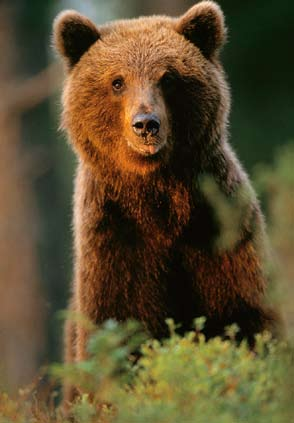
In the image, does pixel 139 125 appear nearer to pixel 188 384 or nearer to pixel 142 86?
pixel 142 86

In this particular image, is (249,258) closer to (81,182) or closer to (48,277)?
(81,182)

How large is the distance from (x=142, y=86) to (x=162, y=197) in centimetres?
74

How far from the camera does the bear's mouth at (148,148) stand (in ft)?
19.0

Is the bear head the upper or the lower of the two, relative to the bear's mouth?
upper

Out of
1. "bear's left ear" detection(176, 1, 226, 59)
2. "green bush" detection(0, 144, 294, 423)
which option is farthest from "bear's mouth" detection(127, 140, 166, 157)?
"green bush" detection(0, 144, 294, 423)

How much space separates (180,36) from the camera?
6445 millimetres

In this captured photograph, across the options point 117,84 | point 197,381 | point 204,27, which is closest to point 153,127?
point 117,84

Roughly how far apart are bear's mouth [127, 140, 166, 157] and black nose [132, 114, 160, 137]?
83 millimetres

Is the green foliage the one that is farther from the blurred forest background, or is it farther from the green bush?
the blurred forest background

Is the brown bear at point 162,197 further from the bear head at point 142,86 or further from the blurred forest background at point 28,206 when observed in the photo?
the blurred forest background at point 28,206

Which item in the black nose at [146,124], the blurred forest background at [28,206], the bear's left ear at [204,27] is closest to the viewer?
the black nose at [146,124]

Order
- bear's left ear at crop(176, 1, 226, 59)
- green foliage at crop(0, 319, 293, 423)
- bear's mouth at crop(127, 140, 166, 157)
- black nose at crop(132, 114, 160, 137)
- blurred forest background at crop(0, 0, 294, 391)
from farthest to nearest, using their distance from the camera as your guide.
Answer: blurred forest background at crop(0, 0, 294, 391) < bear's left ear at crop(176, 1, 226, 59) < bear's mouth at crop(127, 140, 166, 157) < black nose at crop(132, 114, 160, 137) < green foliage at crop(0, 319, 293, 423)

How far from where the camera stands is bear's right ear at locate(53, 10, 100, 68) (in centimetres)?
639

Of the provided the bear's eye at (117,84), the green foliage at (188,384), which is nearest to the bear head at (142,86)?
the bear's eye at (117,84)
